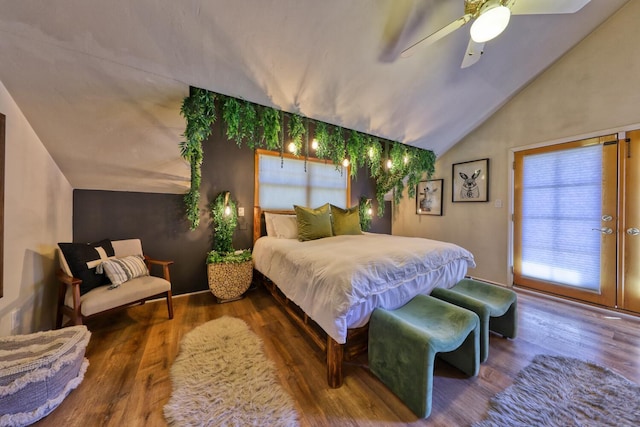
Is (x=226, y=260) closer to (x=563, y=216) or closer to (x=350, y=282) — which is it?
(x=350, y=282)

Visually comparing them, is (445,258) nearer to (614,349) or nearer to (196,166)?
(614,349)

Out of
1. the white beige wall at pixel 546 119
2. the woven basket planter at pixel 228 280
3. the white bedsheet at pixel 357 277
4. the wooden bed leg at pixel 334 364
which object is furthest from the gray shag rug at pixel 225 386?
the white beige wall at pixel 546 119

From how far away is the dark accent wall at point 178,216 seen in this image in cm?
249

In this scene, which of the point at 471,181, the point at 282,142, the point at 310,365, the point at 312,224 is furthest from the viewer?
the point at 471,181

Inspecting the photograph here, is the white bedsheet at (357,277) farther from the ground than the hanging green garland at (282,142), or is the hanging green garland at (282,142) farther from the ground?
the hanging green garland at (282,142)

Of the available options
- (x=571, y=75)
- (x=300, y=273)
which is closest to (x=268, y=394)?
(x=300, y=273)

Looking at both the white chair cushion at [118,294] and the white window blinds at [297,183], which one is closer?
the white chair cushion at [118,294]

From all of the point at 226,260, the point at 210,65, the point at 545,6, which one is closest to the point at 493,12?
the point at 545,6

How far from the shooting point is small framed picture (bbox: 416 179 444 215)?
420cm

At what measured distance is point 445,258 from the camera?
2039 millimetres

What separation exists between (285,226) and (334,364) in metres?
1.89

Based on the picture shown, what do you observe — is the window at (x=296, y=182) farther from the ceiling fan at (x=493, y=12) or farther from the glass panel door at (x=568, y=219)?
A: the glass panel door at (x=568, y=219)

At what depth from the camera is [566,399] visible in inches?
52.3

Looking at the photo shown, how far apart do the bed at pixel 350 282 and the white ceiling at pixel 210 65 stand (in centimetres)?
169
